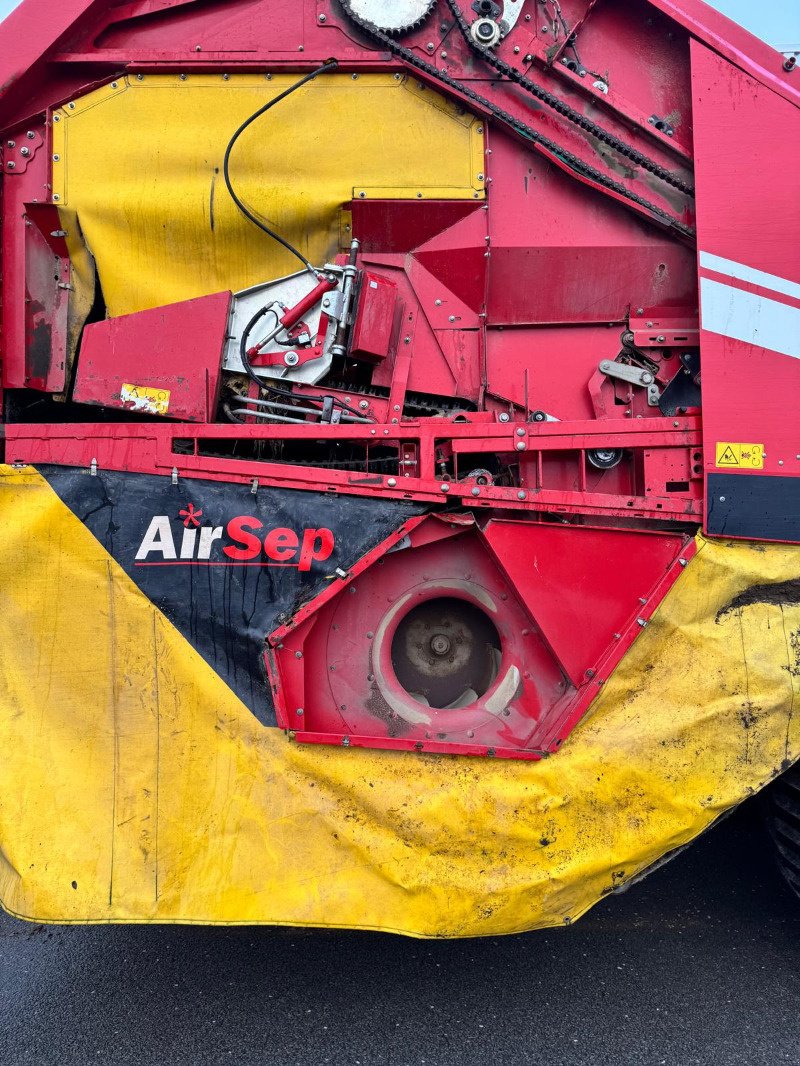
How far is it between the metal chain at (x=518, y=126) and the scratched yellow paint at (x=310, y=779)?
1191 millimetres

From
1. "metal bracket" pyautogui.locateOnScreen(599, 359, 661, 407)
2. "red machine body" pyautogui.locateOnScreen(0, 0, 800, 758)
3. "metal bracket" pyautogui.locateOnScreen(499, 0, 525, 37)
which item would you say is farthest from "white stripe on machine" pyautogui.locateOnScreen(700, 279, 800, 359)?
"metal bracket" pyautogui.locateOnScreen(499, 0, 525, 37)

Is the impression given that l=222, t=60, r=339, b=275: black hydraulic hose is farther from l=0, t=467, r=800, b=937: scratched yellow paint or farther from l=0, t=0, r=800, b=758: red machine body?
l=0, t=467, r=800, b=937: scratched yellow paint

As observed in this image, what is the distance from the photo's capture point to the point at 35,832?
2.41 metres

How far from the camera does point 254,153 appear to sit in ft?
8.66

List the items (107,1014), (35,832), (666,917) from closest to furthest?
(35,832), (107,1014), (666,917)

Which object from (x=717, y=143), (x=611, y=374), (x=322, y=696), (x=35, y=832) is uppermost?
(x=717, y=143)

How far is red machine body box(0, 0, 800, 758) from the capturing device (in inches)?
98.8

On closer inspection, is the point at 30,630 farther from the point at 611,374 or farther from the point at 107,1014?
the point at 611,374

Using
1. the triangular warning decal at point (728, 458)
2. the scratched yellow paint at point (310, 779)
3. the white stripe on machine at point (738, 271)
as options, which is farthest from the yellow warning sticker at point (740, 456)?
the white stripe on machine at point (738, 271)

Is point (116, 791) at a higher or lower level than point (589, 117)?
lower

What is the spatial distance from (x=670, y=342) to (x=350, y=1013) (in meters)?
2.58

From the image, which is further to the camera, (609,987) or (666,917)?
(666,917)

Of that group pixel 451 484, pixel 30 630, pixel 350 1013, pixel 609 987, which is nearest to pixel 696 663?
pixel 451 484

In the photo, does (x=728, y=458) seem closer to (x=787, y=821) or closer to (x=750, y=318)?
(x=750, y=318)
